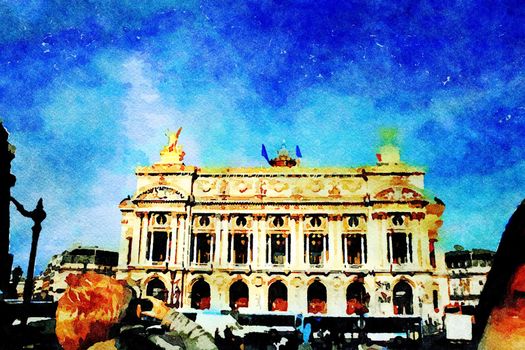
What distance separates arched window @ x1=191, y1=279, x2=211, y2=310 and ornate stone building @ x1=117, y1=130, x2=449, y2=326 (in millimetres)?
85

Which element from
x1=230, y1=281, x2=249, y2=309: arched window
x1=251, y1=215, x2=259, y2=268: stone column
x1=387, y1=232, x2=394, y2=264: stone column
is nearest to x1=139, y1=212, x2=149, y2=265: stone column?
x1=230, y1=281, x2=249, y2=309: arched window

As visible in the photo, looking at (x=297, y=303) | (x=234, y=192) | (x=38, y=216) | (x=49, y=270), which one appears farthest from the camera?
(x=49, y=270)

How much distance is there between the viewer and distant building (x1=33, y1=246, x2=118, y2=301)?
43078 mm

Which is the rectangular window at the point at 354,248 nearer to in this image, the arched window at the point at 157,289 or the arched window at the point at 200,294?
the arched window at the point at 200,294

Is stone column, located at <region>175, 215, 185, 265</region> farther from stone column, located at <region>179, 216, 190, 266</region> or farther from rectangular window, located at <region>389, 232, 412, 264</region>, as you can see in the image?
rectangular window, located at <region>389, 232, 412, 264</region>

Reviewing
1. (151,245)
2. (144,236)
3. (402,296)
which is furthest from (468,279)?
(144,236)

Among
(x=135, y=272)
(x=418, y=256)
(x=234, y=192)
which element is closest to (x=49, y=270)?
(x=135, y=272)

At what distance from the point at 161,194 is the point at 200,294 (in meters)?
8.22

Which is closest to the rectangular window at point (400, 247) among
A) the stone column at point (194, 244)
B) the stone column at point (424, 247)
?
the stone column at point (424, 247)

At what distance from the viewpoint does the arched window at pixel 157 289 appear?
3831 cm

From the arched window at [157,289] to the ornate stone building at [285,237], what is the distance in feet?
0.25

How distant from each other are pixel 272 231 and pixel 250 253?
2385 millimetres

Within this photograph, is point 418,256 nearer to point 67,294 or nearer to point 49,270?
point 49,270

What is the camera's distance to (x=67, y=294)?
9.61ft
